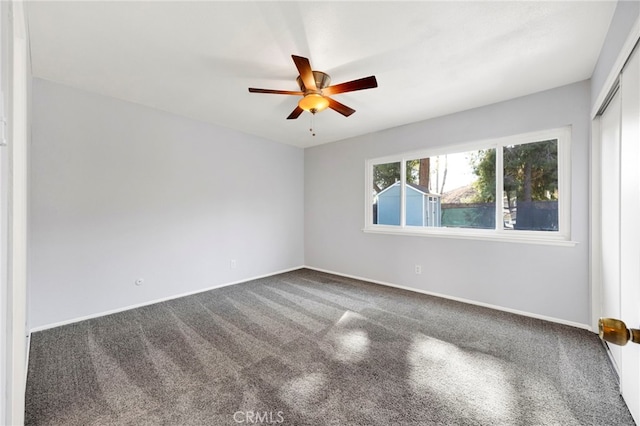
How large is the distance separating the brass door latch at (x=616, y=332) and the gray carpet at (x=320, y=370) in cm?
123

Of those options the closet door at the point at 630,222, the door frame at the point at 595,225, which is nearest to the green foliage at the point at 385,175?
the door frame at the point at 595,225

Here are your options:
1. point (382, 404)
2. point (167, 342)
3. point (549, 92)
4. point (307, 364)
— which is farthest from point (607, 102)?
point (167, 342)

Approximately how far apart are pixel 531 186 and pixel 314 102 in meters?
2.66

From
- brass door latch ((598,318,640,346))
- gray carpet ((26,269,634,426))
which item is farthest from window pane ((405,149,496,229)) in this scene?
brass door latch ((598,318,640,346))

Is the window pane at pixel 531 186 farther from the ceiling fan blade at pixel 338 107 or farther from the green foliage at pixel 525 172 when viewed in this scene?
the ceiling fan blade at pixel 338 107

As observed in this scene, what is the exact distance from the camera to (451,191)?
12.1 ft

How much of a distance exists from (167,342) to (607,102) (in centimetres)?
434

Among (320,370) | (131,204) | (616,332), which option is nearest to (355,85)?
(616,332)

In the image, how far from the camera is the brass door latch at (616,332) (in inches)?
26.5

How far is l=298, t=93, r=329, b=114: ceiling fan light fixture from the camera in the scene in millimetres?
2391

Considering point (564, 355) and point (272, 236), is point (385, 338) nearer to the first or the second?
point (564, 355)

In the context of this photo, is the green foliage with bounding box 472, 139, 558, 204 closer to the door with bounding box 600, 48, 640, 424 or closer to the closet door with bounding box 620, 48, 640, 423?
the door with bounding box 600, 48, 640, 424

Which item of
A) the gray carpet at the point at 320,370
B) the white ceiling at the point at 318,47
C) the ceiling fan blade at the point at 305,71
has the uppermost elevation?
the white ceiling at the point at 318,47

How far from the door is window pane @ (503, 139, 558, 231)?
0.80m
